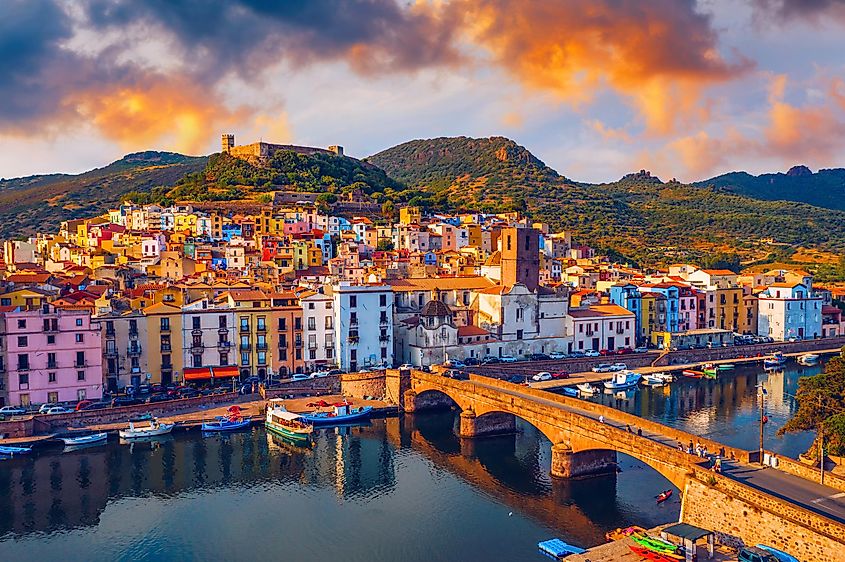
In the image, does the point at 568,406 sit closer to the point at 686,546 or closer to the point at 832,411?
the point at 832,411

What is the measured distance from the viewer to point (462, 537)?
33000 mm

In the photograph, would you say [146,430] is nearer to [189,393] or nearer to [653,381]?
[189,393]

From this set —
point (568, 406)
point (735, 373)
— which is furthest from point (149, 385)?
point (735, 373)

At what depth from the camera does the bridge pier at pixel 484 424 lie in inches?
1906

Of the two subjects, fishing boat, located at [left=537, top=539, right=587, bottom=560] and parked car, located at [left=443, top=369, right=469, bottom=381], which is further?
parked car, located at [left=443, top=369, right=469, bottom=381]

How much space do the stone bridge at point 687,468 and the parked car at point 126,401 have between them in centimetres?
2212

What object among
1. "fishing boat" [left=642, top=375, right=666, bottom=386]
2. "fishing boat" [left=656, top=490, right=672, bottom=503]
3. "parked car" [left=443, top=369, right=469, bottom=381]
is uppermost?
"parked car" [left=443, top=369, right=469, bottom=381]

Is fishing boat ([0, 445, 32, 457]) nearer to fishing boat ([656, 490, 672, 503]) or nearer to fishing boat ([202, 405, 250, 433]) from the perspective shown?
fishing boat ([202, 405, 250, 433])

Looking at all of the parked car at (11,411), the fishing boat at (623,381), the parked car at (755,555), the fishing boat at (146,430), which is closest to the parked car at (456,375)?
the fishing boat at (623,381)

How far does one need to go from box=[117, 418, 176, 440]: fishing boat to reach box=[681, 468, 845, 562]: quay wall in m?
32.9

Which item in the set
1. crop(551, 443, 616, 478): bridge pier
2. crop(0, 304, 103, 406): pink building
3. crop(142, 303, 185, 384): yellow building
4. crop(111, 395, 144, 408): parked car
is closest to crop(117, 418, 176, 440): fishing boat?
crop(111, 395, 144, 408): parked car

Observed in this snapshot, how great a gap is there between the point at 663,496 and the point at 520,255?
121 feet

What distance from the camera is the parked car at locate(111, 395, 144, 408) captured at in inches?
2046

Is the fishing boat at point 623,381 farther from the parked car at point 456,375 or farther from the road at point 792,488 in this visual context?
the road at point 792,488
